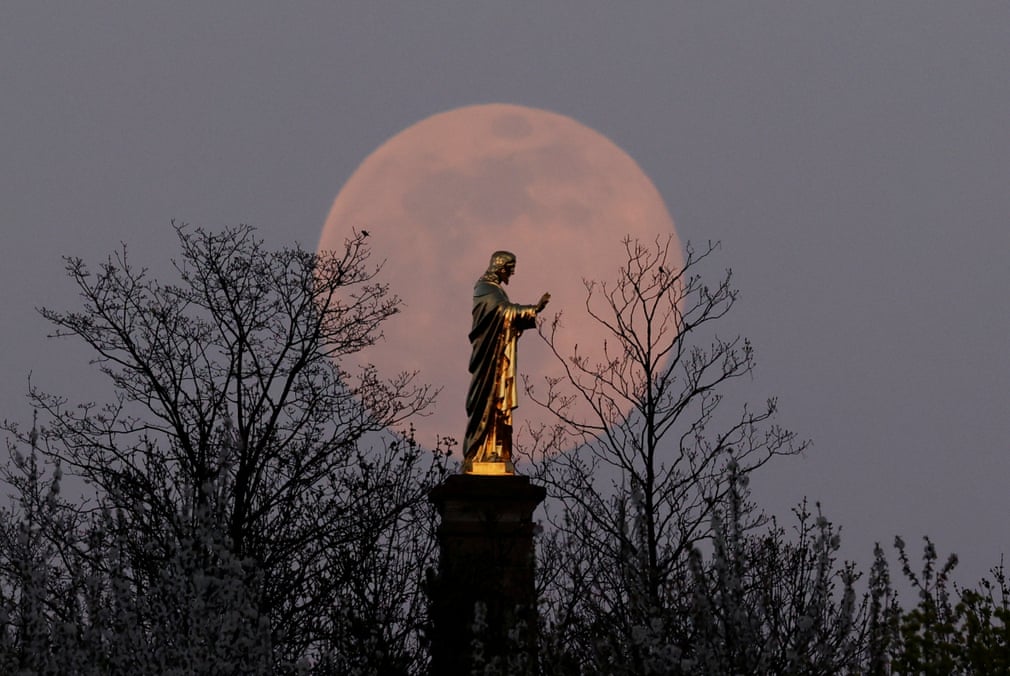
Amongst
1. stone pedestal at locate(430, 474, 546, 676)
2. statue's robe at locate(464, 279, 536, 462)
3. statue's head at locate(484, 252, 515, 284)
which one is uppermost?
statue's head at locate(484, 252, 515, 284)

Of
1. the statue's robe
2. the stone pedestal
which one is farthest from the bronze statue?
the stone pedestal

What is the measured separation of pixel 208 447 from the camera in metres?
17.9

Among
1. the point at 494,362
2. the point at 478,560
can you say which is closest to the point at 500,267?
the point at 494,362

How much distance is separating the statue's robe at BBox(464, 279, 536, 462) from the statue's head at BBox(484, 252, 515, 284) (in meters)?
0.10

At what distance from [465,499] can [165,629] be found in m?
7.01

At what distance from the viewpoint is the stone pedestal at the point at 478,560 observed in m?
15.6

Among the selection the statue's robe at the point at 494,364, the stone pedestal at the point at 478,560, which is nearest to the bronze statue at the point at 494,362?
the statue's robe at the point at 494,364

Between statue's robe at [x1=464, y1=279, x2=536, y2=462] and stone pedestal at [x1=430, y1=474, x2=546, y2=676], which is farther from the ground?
statue's robe at [x1=464, y1=279, x2=536, y2=462]

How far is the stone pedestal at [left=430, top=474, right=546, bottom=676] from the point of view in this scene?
15617 millimetres

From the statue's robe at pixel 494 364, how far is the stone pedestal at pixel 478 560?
883 millimetres

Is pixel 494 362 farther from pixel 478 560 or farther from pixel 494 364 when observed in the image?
pixel 478 560

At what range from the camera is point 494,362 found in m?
18.1

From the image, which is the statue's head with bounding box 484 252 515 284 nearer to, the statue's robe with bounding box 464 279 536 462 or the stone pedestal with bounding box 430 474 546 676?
the statue's robe with bounding box 464 279 536 462

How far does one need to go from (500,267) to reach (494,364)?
1294mm
